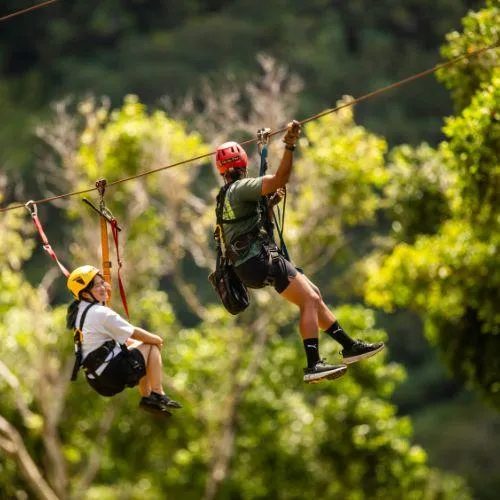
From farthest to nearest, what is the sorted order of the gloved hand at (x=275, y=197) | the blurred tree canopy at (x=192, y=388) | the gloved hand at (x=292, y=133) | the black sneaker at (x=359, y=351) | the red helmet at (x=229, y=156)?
the blurred tree canopy at (x=192, y=388), the gloved hand at (x=275, y=197), the red helmet at (x=229, y=156), the black sneaker at (x=359, y=351), the gloved hand at (x=292, y=133)

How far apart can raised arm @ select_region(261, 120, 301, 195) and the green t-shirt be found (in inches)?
9.5

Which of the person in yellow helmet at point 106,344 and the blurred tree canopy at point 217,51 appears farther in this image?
the blurred tree canopy at point 217,51

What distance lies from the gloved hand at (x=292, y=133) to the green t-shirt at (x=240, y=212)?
560 millimetres

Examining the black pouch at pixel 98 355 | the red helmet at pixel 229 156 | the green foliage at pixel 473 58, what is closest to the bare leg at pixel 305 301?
the red helmet at pixel 229 156

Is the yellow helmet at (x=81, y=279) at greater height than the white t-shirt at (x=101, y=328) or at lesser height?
greater

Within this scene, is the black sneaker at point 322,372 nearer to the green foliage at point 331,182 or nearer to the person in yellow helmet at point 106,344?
the person in yellow helmet at point 106,344

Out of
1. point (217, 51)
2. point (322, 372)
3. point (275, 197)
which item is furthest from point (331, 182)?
point (217, 51)

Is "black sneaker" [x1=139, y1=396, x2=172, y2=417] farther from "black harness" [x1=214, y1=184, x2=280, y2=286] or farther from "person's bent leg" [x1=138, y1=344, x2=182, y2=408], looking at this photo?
"black harness" [x1=214, y1=184, x2=280, y2=286]

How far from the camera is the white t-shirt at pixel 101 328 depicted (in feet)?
31.9

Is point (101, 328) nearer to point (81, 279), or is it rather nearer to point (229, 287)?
point (81, 279)

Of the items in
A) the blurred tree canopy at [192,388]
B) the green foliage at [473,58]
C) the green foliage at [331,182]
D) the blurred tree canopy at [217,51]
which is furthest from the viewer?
the blurred tree canopy at [217,51]

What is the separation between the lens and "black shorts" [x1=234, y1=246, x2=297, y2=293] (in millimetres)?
9672

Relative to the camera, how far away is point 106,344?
983 cm

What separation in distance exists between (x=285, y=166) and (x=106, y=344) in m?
1.87
